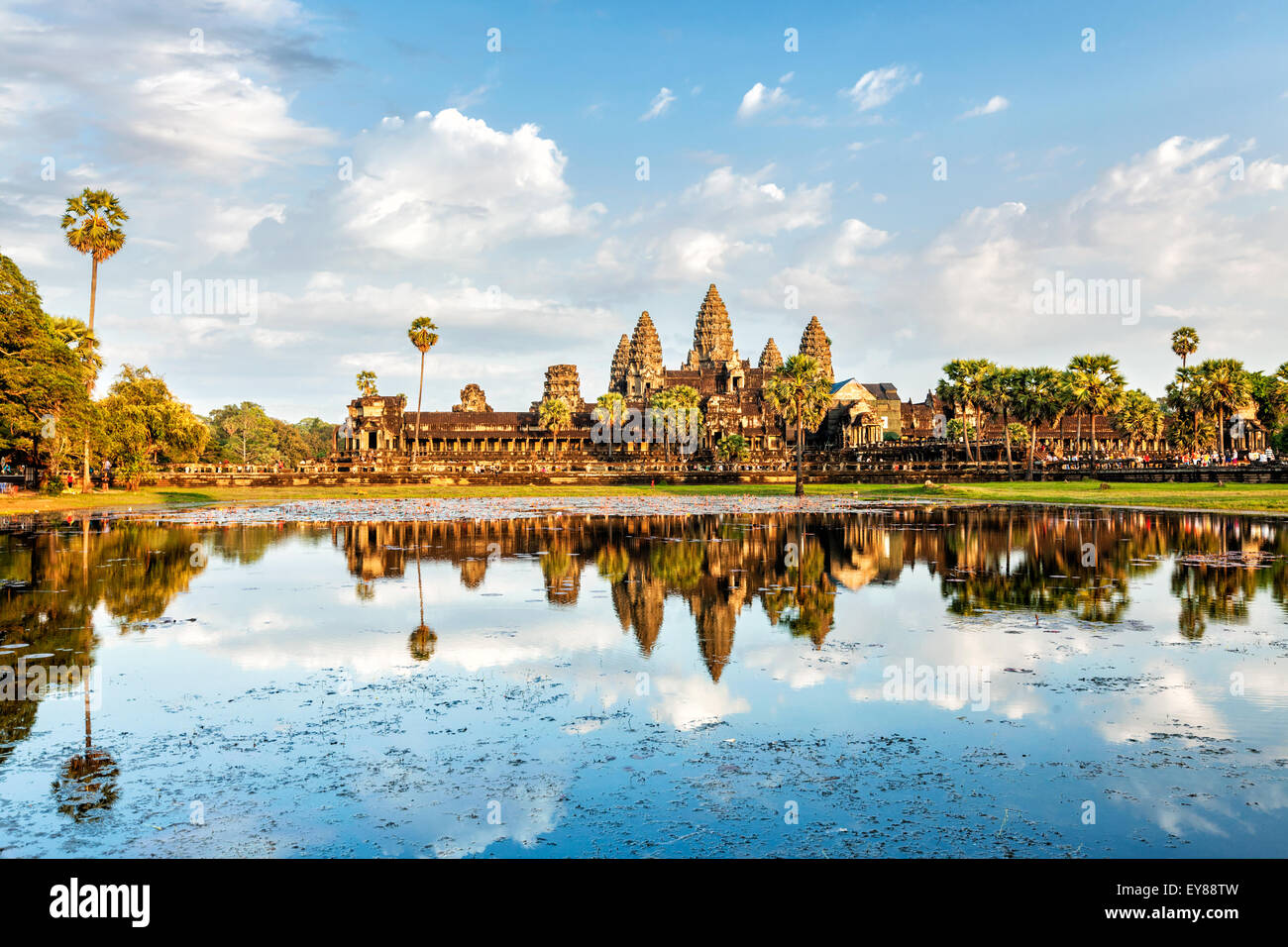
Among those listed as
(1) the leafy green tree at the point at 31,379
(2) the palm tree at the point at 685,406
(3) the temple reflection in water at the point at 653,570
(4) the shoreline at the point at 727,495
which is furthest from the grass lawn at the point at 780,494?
(2) the palm tree at the point at 685,406

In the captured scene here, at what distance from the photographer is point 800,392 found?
7212 centimetres

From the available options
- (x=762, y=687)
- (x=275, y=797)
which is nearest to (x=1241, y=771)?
(x=762, y=687)

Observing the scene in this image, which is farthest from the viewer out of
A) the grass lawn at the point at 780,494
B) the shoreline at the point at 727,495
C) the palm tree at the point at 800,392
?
the palm tree at the point at 800,392

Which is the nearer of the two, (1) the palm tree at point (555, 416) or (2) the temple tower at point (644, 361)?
(1) the palm tree at point (555, 416)

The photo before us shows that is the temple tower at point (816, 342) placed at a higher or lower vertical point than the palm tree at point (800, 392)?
higher

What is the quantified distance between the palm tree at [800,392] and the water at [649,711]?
47.1 meters

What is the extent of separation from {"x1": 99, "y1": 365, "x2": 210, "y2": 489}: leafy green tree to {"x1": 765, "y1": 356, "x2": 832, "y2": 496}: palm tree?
44996 mm

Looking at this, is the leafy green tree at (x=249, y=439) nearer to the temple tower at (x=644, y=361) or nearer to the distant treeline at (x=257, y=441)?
the distant treeline at (x=257, y=441)

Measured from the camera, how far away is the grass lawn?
4603cm

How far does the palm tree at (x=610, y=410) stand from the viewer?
119812 mm

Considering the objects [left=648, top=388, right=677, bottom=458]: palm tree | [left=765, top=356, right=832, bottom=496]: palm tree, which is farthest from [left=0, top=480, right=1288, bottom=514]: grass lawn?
[left=648, top=388, right=677, bottom=458]: palm tree

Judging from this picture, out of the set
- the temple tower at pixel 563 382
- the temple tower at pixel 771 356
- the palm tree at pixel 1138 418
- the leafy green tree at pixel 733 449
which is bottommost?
the leafy green tree at pixel 733 449

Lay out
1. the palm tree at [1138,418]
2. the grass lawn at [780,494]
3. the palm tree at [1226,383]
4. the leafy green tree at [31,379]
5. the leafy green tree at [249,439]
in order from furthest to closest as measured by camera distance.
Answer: the leafy green tree at [249,439]
the palm tree at [1138,418]
the palm tree at [1226,383]
the grass lawn at [780,494]
the leafy green tree at [31,379]
